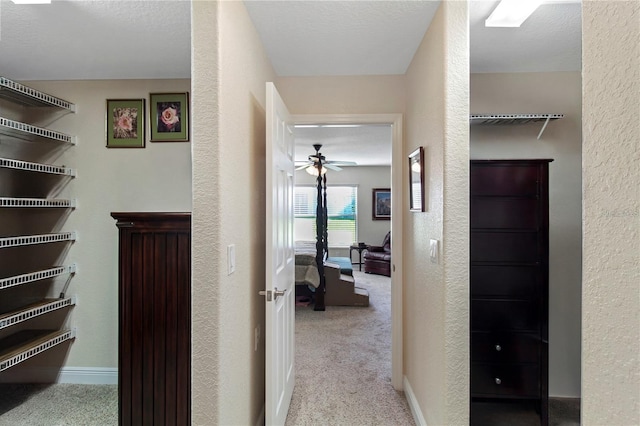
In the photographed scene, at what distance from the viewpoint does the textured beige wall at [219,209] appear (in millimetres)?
1240

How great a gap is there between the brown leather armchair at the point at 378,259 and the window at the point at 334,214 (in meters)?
0.84

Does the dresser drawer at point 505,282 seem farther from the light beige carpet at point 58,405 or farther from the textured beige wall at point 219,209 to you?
the light beige carpet at point 58,405

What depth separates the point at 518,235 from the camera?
1.97 meters

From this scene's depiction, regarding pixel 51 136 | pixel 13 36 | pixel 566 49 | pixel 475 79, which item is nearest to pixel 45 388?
pixel 51 136

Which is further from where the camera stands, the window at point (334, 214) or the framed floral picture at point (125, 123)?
the window at point (334, 214)

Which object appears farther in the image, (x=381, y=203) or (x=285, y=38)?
(x=381, y=203)

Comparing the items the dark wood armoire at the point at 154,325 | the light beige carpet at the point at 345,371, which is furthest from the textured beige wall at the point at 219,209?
the light beige carpet at the point at 345,371

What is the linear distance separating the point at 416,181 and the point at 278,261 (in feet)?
3.32

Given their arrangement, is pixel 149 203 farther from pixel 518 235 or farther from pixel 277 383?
pixel 518 235

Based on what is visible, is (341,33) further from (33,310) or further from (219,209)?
(33,310)

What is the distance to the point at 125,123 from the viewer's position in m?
2.51

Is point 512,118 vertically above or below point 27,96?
below

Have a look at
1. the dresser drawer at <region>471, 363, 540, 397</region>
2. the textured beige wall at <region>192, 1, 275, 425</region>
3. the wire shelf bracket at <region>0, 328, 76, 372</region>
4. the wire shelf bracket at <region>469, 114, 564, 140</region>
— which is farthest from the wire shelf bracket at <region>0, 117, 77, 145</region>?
the dresser drawer at <region>471, 363, 540, 397</region>

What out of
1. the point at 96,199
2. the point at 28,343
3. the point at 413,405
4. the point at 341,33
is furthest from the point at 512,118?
the point at 28,343
